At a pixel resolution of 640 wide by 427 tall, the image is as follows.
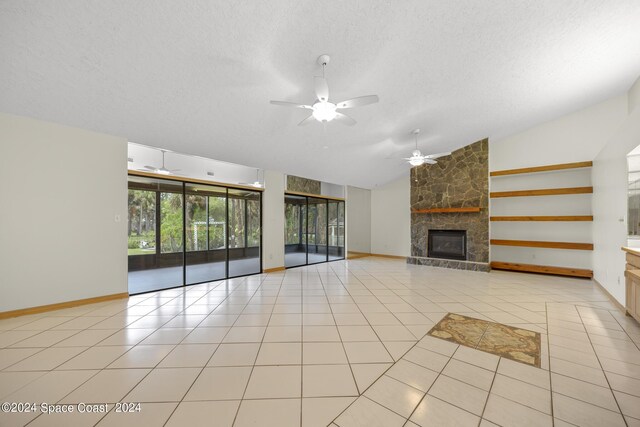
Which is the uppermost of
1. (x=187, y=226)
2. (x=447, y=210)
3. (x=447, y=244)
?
(x=447, y=210)

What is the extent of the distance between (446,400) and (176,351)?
8.19 ft

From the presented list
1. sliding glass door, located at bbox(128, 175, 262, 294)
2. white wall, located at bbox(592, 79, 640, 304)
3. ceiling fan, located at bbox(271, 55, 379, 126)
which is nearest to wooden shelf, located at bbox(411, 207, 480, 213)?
white wall, located at bbox(592, 79, 640, 304)

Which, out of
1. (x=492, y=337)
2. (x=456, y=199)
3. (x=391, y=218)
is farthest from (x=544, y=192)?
(x=492, y=337)

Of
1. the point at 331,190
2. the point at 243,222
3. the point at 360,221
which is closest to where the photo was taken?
the point at 243,222

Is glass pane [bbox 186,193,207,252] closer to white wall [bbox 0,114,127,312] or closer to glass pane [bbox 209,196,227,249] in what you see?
glass pane [bbox 209,196,227,249]

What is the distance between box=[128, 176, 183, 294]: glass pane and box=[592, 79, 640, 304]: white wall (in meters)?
8.32

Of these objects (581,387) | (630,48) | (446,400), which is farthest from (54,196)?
(630,48)

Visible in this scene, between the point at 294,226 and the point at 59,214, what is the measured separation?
5.48 metres

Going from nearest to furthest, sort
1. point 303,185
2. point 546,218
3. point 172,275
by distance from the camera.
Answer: point 546,218 < point 172,275 < point 303,185

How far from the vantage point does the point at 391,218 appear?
869 centimetres

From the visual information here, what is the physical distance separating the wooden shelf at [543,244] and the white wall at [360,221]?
159 inches

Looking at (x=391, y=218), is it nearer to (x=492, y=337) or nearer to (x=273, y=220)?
(x=273, y=220)

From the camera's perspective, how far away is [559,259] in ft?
19.4

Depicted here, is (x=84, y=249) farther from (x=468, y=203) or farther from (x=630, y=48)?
(x=630, y=48)
